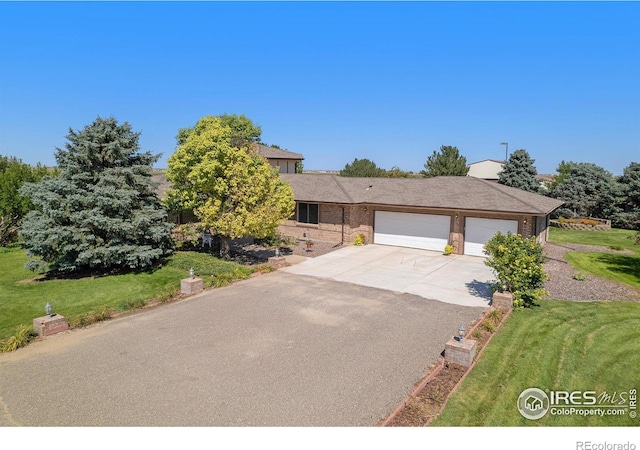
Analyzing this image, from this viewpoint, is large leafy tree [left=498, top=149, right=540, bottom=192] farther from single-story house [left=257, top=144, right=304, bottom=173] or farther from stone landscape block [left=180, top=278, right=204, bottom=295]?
stone landscape block [left=180, top=278, right=204, bottom=295]

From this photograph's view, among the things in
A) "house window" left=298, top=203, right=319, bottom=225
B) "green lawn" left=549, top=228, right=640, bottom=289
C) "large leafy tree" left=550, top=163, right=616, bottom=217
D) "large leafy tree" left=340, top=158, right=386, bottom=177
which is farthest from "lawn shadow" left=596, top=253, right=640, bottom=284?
"large leafy tree" left=340, top=158, right=386, bottom=177

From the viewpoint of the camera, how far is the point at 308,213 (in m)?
25.1

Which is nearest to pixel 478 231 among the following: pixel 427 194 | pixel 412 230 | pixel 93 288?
pixel 412 230

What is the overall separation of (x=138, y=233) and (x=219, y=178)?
4054mm

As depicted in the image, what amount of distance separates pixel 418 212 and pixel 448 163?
2908 centimetres

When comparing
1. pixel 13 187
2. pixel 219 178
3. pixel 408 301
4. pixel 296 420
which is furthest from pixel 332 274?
pixel 13 187

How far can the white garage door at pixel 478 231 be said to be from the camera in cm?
1942

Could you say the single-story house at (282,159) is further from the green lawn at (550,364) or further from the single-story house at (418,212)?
the green lawn at (550,364)

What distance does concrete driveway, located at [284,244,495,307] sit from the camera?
13907 mm

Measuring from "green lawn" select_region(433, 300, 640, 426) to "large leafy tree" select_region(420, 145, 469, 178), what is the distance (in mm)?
37816

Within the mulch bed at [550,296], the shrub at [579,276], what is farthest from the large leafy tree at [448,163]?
the shrub at [579,276]

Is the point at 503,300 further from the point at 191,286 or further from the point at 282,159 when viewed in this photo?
the point at 282,159

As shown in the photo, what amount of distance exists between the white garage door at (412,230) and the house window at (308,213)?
3977 millimetres
